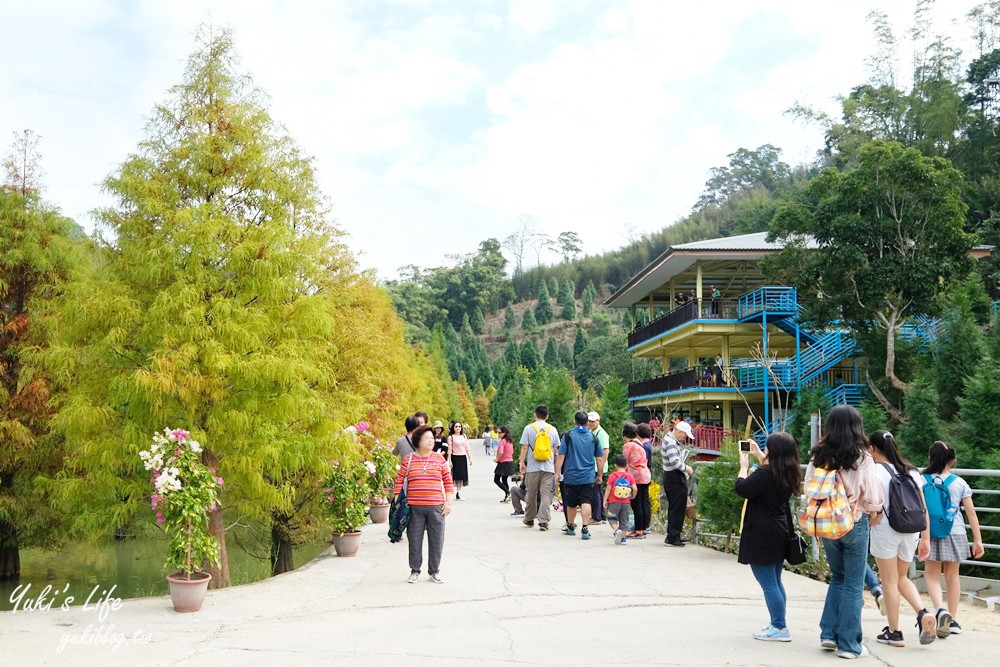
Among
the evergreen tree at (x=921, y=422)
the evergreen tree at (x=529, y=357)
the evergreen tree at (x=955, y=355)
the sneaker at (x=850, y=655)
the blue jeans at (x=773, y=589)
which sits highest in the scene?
the evergreen tree at (x=529, y=357)

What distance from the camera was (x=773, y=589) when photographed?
6.20 meters

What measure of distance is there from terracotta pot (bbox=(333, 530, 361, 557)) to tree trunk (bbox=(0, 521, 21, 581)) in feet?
28.6

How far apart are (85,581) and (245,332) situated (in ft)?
34.9

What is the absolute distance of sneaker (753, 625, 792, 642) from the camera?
630 cm

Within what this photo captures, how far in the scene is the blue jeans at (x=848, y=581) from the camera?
5.71m

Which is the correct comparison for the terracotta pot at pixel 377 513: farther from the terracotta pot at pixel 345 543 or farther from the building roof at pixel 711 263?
the building roof at pixel 711 263

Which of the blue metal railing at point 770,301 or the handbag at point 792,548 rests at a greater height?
the blue metal railing at point 770,301

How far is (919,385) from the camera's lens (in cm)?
2244

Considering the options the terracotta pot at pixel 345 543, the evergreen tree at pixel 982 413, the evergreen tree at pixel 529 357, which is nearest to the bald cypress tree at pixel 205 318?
the terracotta pot at pixel 345 543

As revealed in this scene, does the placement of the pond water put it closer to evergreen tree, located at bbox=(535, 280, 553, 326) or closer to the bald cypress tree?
the bald cypress tree

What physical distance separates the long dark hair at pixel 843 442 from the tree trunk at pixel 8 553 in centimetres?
1588

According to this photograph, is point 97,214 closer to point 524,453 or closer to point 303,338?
point 303,338

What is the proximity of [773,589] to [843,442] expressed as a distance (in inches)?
51.5

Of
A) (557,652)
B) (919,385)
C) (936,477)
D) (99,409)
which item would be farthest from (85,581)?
(919,385)
